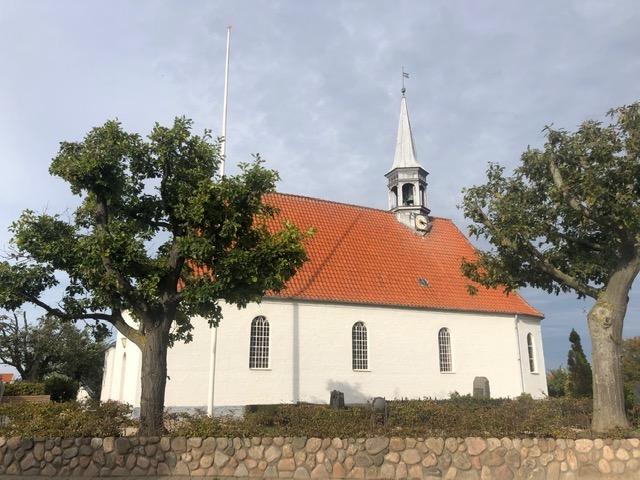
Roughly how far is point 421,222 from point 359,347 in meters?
10.00

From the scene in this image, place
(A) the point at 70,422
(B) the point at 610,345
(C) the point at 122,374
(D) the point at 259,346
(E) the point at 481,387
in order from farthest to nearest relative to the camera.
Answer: (E) the point at 481,387, (C) the point at 122,374, (D) the point at 259,346, (B) the point at 610,345, (A) the point at 70,422

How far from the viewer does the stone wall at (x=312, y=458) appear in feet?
33.9

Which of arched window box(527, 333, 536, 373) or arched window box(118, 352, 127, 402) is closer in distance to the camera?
arched window box(118, 352, 127, 402)

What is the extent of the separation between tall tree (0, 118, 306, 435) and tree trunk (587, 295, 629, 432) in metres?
7.89

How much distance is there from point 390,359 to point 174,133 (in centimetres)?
1592

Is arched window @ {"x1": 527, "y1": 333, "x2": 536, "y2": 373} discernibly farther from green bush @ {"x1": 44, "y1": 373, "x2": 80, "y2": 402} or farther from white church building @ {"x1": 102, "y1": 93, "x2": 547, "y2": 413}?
green bush @ {"x1": 44, "y1": 373, "x2": 80, "y2": 402}

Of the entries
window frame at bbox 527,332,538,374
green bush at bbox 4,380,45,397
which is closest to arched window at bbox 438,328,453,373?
window frame at bbox 527,332,538,374

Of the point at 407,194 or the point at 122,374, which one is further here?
the point at 407,194

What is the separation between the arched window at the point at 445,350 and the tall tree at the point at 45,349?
92.8ft

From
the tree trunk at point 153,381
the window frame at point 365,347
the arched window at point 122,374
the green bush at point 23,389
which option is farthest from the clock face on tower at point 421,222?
the green bush at point 23,389

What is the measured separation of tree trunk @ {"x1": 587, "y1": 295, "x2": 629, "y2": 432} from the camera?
1220 cm

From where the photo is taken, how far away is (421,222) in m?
30.1

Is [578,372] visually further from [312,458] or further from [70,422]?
[70,422]

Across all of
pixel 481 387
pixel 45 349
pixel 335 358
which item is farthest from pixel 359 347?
pixel 45 349
